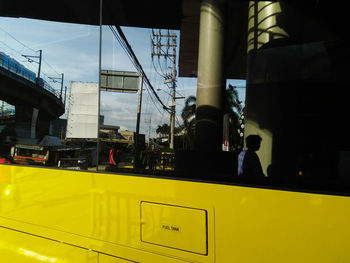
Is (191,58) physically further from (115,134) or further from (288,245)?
(288,245)

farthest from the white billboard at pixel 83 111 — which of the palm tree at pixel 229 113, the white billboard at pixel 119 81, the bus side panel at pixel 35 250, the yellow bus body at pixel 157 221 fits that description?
the bus side panel at pixel 35 250

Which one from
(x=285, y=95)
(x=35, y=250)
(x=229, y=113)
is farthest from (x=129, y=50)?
(x=35, y=250)

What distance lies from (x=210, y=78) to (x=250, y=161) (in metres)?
0.50

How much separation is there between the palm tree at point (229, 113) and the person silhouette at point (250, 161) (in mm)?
66

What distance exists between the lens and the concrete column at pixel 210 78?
149cm

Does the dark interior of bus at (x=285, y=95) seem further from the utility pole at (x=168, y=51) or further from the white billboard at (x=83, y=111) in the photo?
the white billboard at (x=83, y=111)

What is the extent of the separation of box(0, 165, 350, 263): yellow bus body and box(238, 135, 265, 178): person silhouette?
9cm

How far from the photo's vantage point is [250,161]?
1.40m

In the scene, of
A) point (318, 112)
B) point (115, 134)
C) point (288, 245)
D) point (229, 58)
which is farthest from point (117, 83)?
point (288, 245)

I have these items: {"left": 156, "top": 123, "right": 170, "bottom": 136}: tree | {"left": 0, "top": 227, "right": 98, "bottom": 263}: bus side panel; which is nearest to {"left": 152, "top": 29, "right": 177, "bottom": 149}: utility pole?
{"left": 156, "top": 123, "right": 170, "bottom": 136}: tree

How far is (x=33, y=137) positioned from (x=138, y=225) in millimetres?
1146

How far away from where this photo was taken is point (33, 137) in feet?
7.04

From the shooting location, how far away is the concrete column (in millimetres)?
1493

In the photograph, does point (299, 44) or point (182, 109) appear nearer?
point (299, 44)
